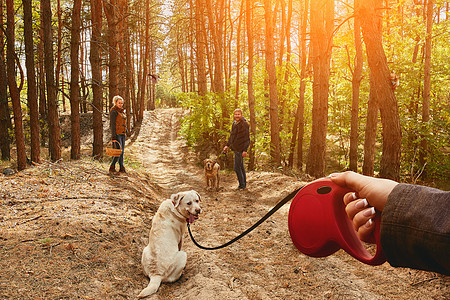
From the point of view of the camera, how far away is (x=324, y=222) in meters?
1.51

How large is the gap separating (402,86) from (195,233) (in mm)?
14608

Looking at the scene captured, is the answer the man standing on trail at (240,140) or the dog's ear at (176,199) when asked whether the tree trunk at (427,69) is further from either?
the dog's ear at (176,199)

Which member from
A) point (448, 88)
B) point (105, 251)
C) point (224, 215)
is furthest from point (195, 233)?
point (448, 88)

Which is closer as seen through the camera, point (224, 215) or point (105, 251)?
point (105, 251)

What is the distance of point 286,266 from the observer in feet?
15.5

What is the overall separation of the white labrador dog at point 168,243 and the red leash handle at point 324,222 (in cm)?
302

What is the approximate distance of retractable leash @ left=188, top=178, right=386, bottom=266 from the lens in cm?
145

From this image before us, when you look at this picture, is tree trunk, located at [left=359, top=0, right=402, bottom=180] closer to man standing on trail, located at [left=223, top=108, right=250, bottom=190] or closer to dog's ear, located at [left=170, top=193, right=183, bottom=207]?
dog's ear, located at [left=170, top=193, right=183, bottom=207]

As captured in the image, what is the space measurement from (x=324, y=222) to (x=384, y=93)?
5.81 meters

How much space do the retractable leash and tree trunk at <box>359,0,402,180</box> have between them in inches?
218

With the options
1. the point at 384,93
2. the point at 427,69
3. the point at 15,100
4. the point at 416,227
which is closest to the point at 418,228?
the point at 416,227

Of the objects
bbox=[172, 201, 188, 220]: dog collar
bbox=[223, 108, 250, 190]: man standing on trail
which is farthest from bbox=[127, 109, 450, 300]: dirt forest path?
bbox=[223, 108, 250, 190]: man standing on trail

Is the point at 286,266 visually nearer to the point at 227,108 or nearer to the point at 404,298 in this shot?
the point at 404,298

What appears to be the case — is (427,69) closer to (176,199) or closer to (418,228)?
(176,199)
